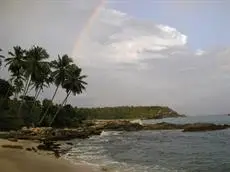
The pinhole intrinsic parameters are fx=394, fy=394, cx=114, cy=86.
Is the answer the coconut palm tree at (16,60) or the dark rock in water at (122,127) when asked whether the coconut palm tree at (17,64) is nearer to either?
the coconut palm tree at (16,60)

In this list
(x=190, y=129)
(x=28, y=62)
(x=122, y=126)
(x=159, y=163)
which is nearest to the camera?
(x=159, y=163)

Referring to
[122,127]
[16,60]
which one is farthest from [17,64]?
[122,127]

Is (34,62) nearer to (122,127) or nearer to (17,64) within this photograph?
(17,64)

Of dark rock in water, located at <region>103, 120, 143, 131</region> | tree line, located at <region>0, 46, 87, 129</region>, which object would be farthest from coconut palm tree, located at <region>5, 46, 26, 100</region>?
dark rock in water, located at <region>103, 120, 143, 131</region>

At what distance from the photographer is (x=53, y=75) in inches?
2820

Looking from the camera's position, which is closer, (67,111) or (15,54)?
(15,54)

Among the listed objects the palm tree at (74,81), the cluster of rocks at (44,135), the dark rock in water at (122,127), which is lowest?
the cluster of rocks at (44,135)

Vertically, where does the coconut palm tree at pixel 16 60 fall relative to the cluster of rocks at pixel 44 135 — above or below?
above

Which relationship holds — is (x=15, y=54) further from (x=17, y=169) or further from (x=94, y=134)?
(x=17, y=169)

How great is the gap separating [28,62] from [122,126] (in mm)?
38349

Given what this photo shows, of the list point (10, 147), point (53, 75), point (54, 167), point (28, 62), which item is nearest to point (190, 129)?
point (53, 75)

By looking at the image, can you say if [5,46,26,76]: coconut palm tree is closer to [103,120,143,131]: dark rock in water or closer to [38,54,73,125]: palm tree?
[38,54,73,125]: palm tree

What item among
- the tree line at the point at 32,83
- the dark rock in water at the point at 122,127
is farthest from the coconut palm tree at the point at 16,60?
the dark rock in water at the point at 122,127

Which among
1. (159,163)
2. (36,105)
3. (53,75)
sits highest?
(53,75)
